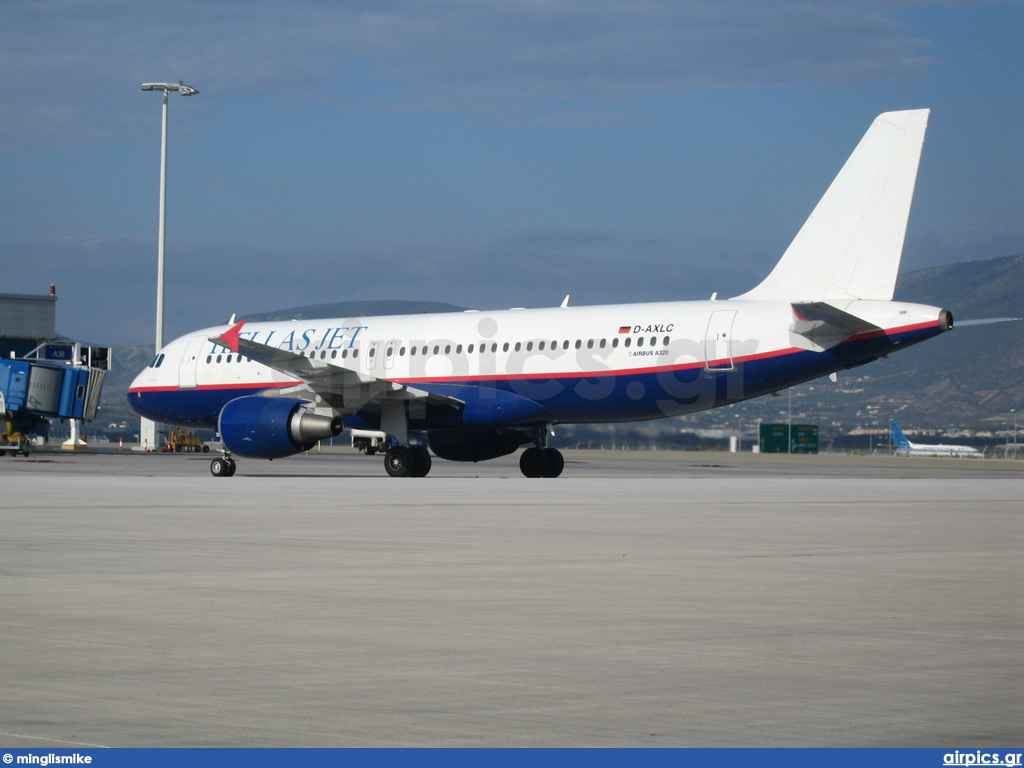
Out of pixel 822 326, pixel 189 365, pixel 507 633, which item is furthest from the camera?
pixel 189 365

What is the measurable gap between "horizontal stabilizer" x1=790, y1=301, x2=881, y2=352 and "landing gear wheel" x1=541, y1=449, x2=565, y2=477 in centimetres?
802

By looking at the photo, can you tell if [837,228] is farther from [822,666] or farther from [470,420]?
[822,666]

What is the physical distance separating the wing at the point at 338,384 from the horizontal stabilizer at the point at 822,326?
28.0ft

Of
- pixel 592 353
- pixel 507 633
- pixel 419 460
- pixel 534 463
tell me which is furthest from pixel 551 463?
pixel 507 633

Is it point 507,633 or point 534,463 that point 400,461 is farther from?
point 507,633

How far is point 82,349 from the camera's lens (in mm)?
59281

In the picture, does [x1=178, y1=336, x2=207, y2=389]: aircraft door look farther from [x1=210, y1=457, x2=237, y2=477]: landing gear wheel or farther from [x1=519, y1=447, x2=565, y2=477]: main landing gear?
[x1=519, y1=447, x2=565, y2=477]: main landing gear

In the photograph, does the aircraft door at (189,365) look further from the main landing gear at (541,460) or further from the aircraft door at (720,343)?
the aircraft door at (720,343)

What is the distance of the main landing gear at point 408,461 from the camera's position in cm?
3180

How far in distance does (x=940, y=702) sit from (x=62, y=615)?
5.24 meters

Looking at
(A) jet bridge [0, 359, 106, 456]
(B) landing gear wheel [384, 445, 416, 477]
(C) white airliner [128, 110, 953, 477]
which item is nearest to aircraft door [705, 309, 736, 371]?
(C) white airliner [128, 110, 953, 477]

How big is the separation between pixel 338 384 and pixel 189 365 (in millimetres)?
8018

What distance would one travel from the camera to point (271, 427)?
1221 inches

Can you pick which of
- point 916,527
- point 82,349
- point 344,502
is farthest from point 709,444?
point 82,349
